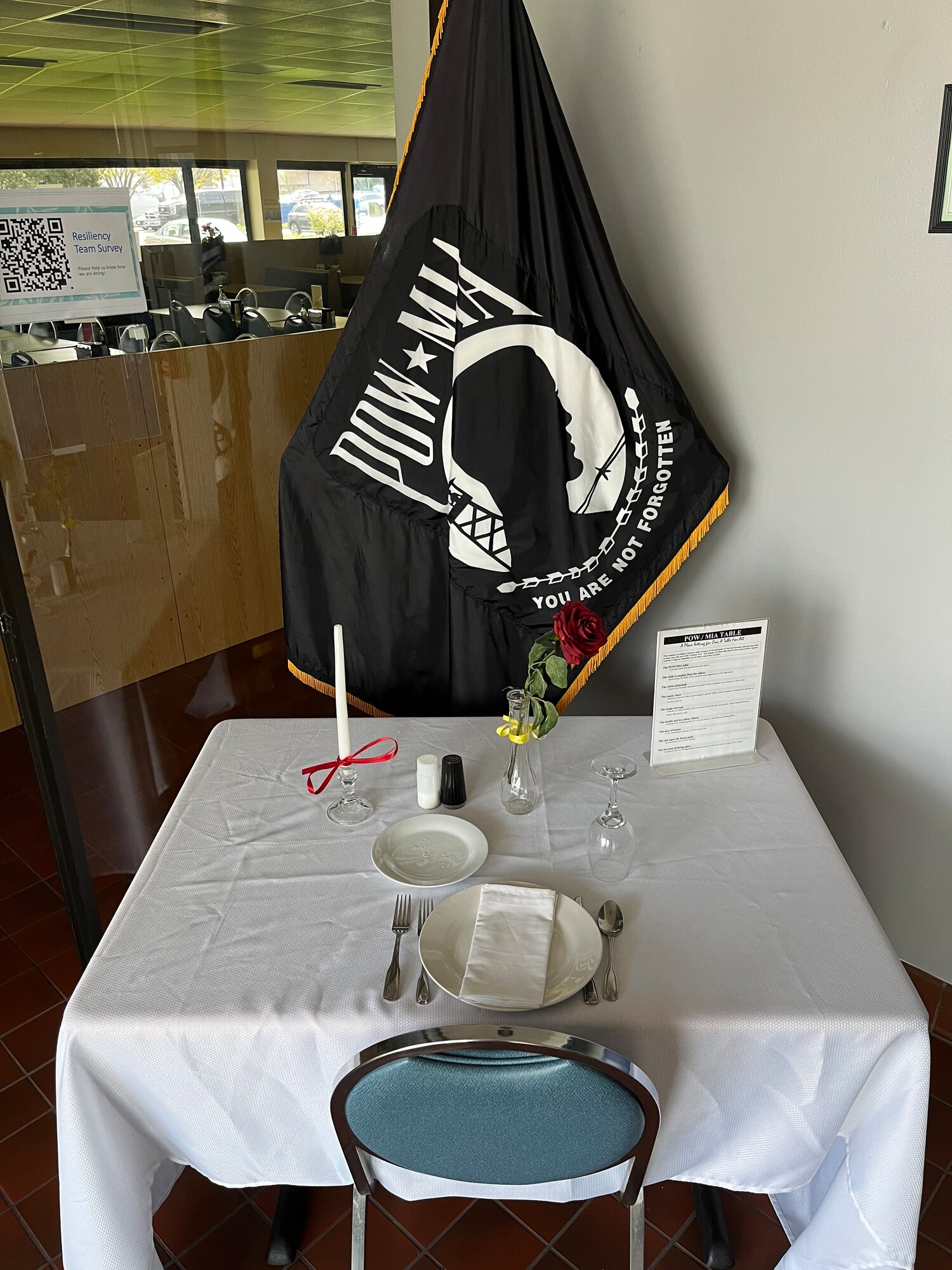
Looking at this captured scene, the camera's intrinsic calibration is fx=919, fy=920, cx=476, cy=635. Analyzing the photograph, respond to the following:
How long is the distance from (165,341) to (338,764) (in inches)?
44.7

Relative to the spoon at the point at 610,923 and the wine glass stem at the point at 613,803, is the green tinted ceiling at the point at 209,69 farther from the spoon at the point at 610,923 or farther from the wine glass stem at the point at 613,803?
the spoon at the point at 610,923

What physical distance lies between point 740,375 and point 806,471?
244 millimetres

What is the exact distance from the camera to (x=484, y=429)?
187 centimetres

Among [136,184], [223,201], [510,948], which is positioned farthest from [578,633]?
[223,201]

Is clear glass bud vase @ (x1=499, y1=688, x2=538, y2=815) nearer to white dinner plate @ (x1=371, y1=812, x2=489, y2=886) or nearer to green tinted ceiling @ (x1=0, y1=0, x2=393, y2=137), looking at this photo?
white dinner plate @ (x1=371, y1=812, x2=489, y2=886)

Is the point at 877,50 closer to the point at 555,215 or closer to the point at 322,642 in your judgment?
the point at 555,215

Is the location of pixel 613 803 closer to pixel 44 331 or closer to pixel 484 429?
pixel 484 429

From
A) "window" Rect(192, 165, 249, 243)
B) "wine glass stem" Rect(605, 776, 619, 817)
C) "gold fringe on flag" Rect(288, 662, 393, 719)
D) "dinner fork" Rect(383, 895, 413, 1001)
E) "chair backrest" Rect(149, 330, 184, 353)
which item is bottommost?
"gold fringe on flag" Rect(288, 662, 393, 719)

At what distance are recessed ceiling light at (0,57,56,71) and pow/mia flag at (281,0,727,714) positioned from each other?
75 cm

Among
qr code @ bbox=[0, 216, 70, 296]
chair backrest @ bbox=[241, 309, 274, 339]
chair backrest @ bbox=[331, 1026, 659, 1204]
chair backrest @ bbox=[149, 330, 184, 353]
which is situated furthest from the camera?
chair backrest @ bbox=[241, 309, 274, 339]

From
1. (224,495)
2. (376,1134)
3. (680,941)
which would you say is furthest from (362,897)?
(224,495)

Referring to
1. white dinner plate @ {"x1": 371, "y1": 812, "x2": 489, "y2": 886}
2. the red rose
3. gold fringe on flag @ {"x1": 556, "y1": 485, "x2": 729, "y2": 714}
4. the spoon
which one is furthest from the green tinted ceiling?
the spoon

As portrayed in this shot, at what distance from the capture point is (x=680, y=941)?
1257 mm

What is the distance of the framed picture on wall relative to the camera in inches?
58.4
